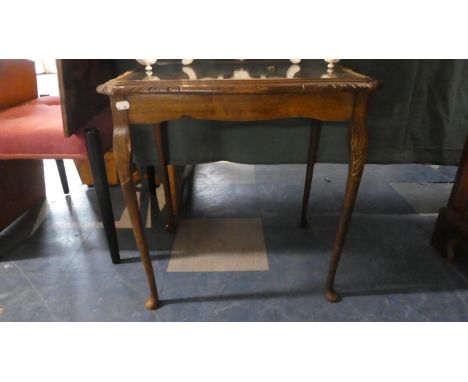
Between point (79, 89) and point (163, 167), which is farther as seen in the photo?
point (163, 167)

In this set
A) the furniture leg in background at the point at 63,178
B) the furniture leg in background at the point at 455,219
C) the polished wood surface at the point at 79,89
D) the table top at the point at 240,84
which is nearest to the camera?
the table top at the point at 240,84

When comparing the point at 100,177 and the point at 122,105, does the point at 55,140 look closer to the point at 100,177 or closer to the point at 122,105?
the point at 100,177

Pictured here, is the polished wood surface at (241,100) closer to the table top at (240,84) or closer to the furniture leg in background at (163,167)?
the table top at (240,84)

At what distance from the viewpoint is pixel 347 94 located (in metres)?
0.75

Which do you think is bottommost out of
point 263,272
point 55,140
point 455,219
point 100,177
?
point 263,272

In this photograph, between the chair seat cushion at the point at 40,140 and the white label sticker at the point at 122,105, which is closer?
the white label sticker at the point at 122,105

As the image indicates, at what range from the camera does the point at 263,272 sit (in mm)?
1130

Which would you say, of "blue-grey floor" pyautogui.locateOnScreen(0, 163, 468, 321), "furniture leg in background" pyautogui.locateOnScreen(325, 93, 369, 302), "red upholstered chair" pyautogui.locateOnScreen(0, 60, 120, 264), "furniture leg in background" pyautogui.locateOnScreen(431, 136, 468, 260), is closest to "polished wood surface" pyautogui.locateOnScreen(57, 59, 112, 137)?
"red upholstered chair" pyautogui.locateOnScreen(0, 60, 120, 264)

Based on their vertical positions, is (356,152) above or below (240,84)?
below

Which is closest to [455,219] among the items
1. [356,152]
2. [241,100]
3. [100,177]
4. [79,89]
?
[356,152]

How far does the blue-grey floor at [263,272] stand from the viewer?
985mm

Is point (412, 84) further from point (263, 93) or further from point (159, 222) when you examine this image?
point (159, 222)

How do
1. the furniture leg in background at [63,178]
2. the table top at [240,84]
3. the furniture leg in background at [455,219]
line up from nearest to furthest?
the table top at [240,84] → the furniture leg in background at [455,219] → the furniture leg in background at [63,178]

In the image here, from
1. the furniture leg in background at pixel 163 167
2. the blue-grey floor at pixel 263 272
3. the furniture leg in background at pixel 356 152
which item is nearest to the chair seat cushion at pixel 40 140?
the furniture leg in background at pixel 163 167
